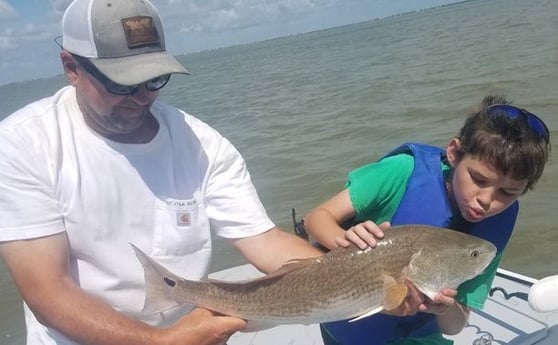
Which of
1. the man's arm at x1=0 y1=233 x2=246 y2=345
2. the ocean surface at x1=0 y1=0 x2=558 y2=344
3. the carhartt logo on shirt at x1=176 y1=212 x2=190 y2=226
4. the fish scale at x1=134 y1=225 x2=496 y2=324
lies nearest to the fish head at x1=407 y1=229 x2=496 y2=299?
the fish scale at x1=134 y1=225 x2=496 y2=324

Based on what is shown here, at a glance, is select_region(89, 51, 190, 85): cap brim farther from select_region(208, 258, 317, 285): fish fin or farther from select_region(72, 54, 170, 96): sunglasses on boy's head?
select_region(208, 258, 317, 285): fish fin

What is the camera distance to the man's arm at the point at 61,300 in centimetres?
249

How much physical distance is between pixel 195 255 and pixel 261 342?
198cm

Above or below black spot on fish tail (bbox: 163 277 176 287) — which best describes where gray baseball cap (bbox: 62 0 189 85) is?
above

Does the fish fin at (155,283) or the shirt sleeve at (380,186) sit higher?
the shirt sleeve at (380,186)

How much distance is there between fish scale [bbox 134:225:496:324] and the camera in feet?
9.20

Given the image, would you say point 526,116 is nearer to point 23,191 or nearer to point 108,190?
point 108,190

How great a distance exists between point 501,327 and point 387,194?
6.26 ft

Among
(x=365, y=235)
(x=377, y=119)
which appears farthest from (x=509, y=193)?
(x=377, y=119)

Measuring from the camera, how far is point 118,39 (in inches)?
104

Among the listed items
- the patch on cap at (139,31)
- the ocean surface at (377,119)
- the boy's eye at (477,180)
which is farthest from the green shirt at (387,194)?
the ocean surface at (377,119)

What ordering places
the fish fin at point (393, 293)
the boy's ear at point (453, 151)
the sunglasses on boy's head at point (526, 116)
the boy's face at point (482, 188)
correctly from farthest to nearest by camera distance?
1. the boy's ear at point (453, 151)
2. the sunglasses on boy's head at point (526, 116)
3. the boy's face at point (482, 188)
4. the fish fin at point (393, 293)

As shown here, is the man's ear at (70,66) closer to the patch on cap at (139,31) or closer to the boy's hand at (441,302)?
the patch on cap at (139,31)

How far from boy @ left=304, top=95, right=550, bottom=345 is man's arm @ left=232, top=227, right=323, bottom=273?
12cm
